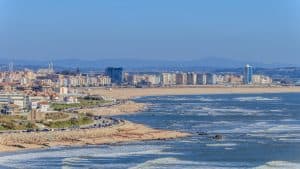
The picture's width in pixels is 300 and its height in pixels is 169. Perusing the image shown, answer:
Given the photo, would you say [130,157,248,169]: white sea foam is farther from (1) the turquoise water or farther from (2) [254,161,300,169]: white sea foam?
(2) [254,161,300,169]: white sea foam

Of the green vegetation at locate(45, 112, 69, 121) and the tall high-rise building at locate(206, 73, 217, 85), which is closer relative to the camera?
the green vegetation at locate(45, 112, 69, 121)

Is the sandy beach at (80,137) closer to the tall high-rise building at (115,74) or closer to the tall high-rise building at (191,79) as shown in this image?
the tall high-rise building at (191,79)

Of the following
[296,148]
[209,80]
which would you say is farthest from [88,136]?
[209,80]

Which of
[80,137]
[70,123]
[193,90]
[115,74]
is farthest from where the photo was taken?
[115,74]

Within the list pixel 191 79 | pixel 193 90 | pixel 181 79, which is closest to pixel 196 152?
pixel 193 90

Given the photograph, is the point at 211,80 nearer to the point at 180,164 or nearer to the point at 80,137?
the point at 80,137

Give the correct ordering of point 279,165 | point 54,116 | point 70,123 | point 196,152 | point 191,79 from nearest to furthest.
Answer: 1. point 279,165
2. point 196,152
3. point 70,123
4. point 54,116
5. point 191,79

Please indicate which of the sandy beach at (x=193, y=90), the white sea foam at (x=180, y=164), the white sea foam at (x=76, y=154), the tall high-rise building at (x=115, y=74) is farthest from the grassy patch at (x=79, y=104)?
the tall high-rise building at (x=115, y=74)

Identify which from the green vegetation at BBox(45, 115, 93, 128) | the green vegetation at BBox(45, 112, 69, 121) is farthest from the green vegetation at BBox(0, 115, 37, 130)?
the green vegetation at BBox(45, 112, 69, 121)
